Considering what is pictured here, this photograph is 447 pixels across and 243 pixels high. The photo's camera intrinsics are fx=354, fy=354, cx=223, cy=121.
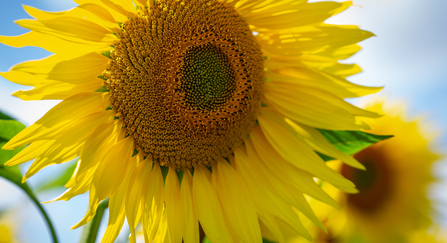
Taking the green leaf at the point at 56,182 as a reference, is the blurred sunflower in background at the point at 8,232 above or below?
below

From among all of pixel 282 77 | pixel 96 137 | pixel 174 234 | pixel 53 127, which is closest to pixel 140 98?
pixel 96 137

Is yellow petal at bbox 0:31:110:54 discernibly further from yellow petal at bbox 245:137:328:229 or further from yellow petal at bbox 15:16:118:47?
yellow petal at bbox 245:137:328:229

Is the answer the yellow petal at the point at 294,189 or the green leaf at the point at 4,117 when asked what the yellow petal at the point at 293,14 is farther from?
the green leaf at the point at 4,117

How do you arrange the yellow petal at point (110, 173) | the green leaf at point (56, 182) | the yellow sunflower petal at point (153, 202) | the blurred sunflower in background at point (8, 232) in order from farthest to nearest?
the blurred sunflower in background at point (8, 232), the green leaf at point (56, 182), the yellow sunflower petal at point (153, 202), the yellow petal at point (110, 173)

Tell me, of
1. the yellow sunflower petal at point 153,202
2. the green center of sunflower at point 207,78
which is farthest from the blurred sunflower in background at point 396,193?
the yellow sunflower petal at point 153,202

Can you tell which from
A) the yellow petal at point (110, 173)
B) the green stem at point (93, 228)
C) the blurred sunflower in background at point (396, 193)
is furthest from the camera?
the blurred sunflower in background at point (396, 193)

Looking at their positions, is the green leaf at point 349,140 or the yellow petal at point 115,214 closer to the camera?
the yellow petal at point 115,214
